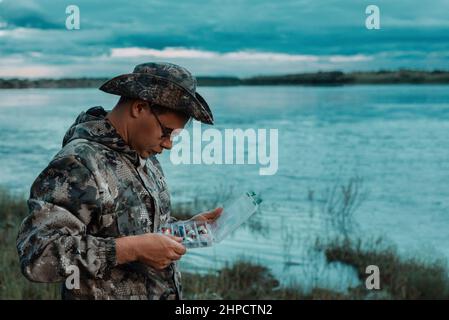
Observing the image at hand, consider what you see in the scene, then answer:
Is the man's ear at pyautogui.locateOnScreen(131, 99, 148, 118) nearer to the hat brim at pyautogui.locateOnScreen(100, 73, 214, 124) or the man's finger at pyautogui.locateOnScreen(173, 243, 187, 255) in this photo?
the hat brim at pyautogui.locateOnScreen(100, 73, 214, 124)

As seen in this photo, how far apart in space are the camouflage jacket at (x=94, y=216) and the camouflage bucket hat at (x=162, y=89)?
0.51ft

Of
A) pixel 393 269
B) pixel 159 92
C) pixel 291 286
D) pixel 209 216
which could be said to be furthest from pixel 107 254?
pixel 393 269

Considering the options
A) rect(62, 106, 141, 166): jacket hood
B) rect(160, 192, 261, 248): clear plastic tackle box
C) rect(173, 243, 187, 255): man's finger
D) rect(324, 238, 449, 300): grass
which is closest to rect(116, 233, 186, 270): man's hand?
rect(173, 243, 187, 255): man's finger

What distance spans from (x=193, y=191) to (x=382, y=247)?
611 centimetres

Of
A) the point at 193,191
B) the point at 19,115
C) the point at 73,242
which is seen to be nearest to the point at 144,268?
the point at 73,242

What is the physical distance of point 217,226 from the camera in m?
3.32

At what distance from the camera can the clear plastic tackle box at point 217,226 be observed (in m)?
3.12

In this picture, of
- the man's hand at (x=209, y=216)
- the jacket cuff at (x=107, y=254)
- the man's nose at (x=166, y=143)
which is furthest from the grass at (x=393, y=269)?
the jacket cuff at (x=107, y=254)

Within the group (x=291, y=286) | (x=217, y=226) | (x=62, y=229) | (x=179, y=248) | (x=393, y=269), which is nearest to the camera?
(x=62, y=229)

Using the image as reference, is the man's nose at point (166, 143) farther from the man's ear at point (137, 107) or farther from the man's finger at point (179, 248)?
the man's finger at point (179, 248)

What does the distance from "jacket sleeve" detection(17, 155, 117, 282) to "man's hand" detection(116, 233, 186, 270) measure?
3 cm

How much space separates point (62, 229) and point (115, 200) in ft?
0.86

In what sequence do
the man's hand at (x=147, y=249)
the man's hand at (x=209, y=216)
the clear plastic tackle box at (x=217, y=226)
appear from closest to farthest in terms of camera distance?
the man's hand at (x=147, y=249)
the clear plastic tackle box at (x=217, y=226)
the man's hand at (x=209, y=216)

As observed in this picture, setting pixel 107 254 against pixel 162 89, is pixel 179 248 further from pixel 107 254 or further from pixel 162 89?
pixel 162 89
